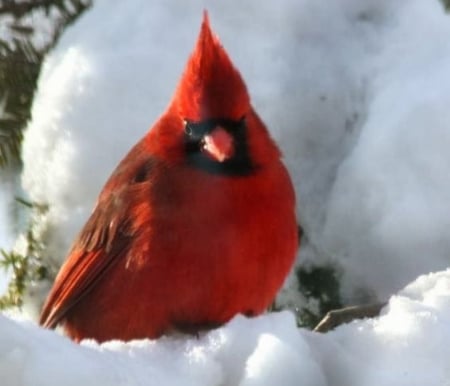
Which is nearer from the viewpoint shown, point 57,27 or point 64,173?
point 64,173

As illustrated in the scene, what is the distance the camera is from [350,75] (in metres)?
2.39

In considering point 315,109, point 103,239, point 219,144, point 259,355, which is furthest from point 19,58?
point 259,355

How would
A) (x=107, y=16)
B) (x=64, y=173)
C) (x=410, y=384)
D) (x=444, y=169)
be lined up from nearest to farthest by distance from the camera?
(x=410, y=384), (x=444, y=169), (x=64, y=173), (x=107, y=16)

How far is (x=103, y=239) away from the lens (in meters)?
2.47

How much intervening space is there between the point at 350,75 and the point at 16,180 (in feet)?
2.49

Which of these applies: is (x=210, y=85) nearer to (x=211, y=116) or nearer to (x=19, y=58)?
(x=211, y=116)

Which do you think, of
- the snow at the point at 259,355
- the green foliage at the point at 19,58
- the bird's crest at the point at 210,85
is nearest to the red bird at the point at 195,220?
the bird's crest at the point at 210,85

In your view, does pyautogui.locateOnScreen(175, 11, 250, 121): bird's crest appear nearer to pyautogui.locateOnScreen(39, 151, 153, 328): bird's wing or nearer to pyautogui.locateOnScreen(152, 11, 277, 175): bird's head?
pyautogui.locateOnScreen(152, 11, 277, 175): bird's head

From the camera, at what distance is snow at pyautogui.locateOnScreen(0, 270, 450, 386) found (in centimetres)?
115

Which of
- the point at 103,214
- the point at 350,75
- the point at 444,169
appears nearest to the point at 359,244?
the point at 444,169

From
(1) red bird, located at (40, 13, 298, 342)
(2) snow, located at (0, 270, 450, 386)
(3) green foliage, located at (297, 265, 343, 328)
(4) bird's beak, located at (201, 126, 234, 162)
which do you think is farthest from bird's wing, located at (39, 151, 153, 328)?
(2) snow, located at (0, 270, 450, 386)

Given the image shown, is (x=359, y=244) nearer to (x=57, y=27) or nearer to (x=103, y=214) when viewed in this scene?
(x=103, y=214)

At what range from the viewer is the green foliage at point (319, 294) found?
2.31 metres

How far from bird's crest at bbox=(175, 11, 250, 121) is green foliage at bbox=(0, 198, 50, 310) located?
0.37 metres
